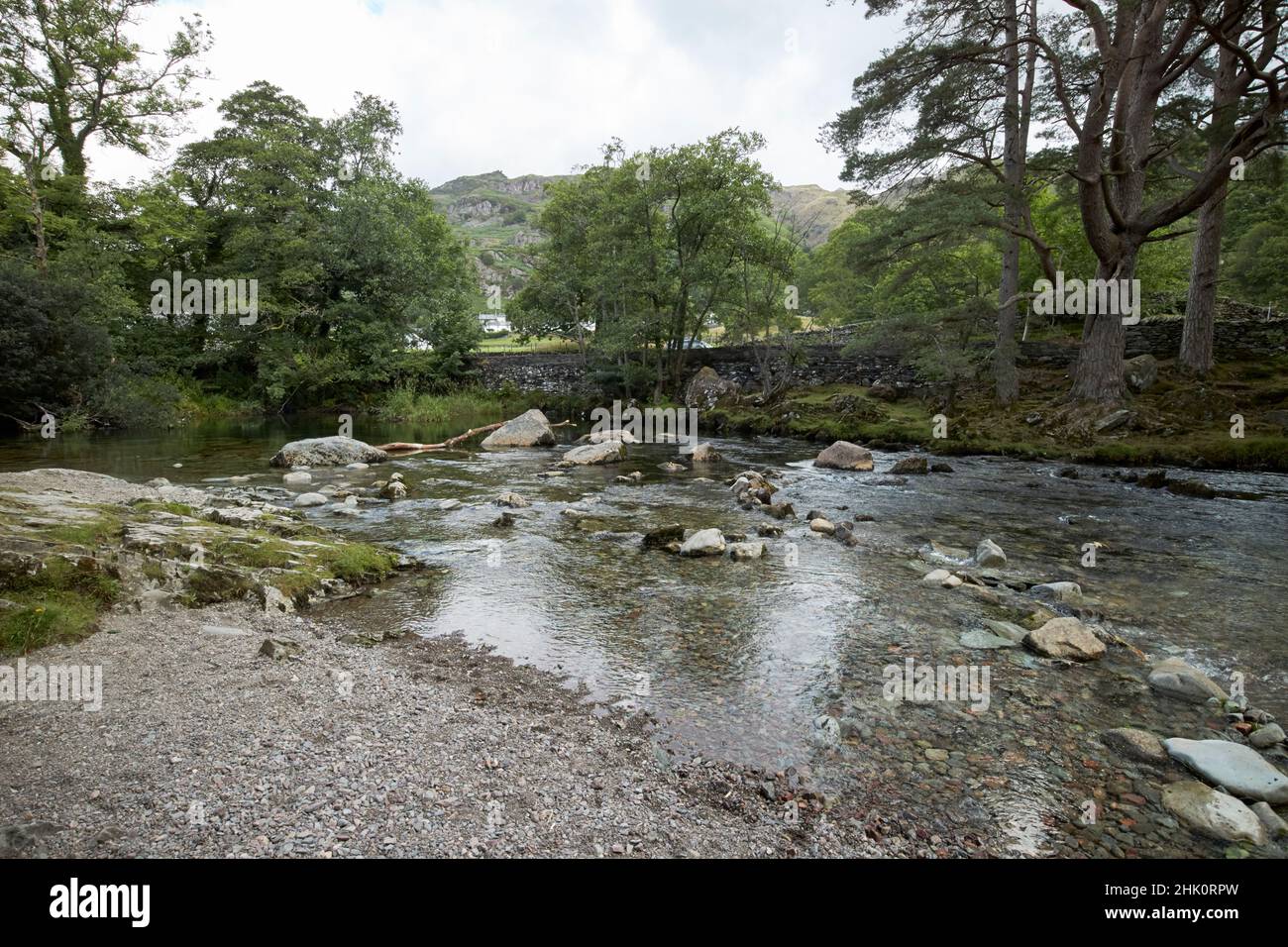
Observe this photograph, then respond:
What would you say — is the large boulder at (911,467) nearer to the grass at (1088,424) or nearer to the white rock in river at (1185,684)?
the grass at (1088,424)

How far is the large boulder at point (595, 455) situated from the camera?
1738cm

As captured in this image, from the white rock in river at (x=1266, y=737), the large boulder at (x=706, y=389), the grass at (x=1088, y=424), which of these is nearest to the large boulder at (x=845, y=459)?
the grass at (x=1088, y=424)

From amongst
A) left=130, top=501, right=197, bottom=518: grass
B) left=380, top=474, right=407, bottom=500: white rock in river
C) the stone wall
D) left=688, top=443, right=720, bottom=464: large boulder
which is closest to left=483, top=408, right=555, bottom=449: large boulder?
left=688, top=443, right=720, bottom=464: large boulder

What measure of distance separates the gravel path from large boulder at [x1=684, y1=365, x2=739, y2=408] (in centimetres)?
2585

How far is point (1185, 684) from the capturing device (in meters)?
4.62

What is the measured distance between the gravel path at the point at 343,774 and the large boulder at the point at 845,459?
13.3 meters

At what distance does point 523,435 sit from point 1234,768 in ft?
67.0

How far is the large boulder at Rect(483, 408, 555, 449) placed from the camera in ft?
71.3

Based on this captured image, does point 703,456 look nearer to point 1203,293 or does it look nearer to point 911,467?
point 911,467

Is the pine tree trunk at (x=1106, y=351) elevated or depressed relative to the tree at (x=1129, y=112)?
depressed

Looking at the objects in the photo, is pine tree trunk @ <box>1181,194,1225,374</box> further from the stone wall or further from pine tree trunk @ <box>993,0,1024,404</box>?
pine tree trunk @ <box>993,0,1024,404</box>
